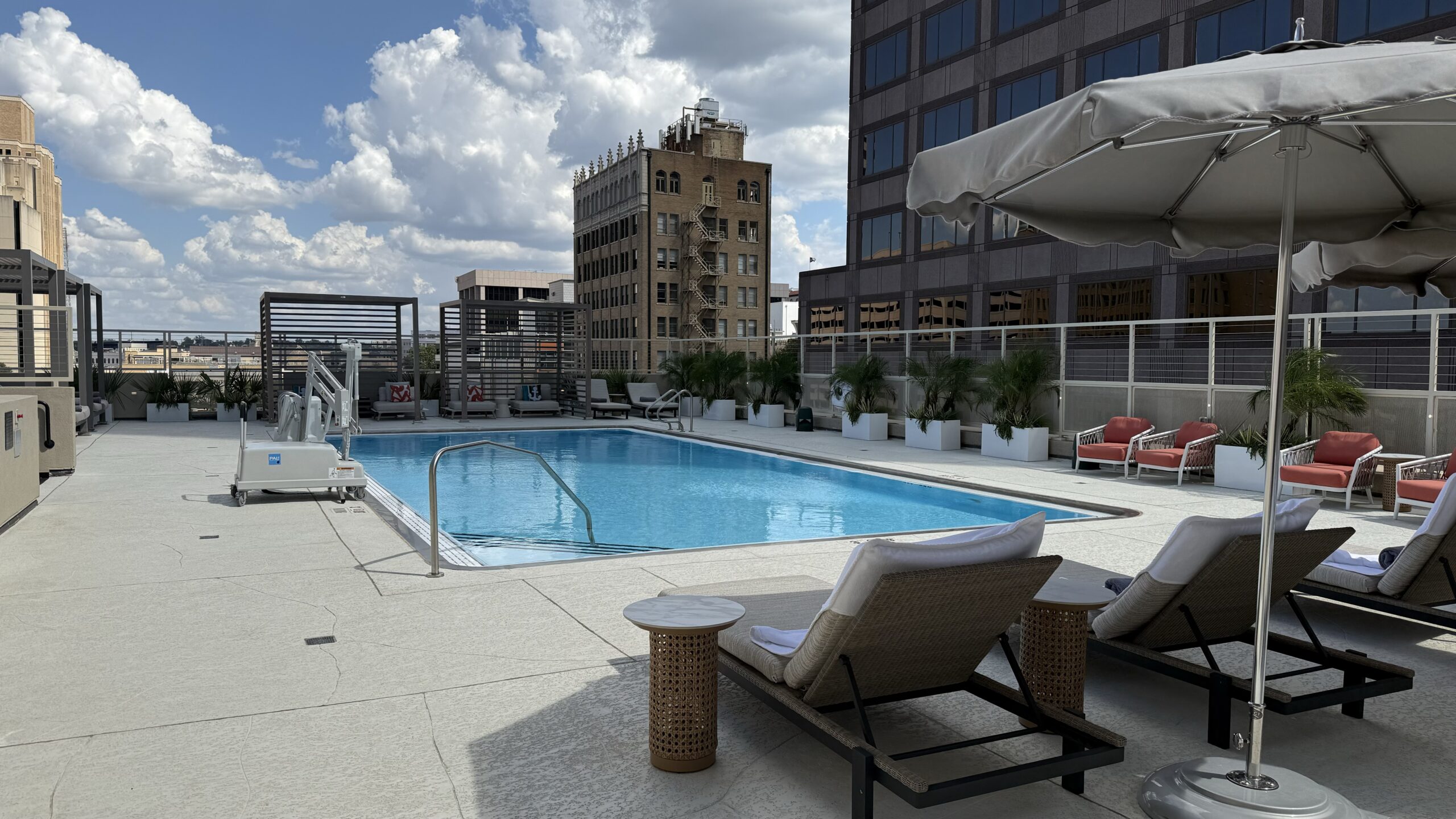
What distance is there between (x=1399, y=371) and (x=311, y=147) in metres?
28.6

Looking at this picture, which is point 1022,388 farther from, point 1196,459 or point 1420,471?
point 1420,471

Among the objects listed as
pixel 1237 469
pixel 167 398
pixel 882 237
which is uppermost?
pixel 882 237

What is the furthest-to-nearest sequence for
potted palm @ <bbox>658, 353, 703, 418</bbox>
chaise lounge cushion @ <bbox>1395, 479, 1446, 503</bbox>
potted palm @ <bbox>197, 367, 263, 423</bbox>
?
potted palm @ <bbox>658, 353, 703, 418</bbox> → potted palm @ <bbox>197, 367, 263, 423</bbox> → chaise lounge cushion @ <bbox>1395, 479, 1446, 503</bbox>

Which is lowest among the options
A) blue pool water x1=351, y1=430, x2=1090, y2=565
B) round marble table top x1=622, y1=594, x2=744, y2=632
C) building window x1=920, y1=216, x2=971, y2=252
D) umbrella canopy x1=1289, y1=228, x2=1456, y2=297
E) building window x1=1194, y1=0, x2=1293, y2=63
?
blue pool water x1=351, y1=430, x2=1090, y2=565

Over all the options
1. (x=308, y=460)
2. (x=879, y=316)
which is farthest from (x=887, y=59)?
(x=308, y=460)

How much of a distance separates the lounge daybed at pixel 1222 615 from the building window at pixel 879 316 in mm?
26542

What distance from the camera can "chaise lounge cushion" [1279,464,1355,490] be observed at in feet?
32.3

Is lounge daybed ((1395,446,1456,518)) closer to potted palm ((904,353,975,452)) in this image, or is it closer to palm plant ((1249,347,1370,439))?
palm plant ((1249,347,1370,439))

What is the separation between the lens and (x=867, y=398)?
1805cm

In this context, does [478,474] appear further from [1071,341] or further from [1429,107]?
[1429,107]

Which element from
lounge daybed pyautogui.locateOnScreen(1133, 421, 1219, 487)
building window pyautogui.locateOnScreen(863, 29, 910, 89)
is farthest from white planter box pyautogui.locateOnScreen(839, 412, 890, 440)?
building window pyautogui.locateOnScreen(863, 29, 910, 89)

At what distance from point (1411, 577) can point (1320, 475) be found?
612 cm

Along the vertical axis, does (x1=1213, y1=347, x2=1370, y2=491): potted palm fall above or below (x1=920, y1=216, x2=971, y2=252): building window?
below

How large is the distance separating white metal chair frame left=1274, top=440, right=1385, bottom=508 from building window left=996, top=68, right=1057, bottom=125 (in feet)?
52.2
